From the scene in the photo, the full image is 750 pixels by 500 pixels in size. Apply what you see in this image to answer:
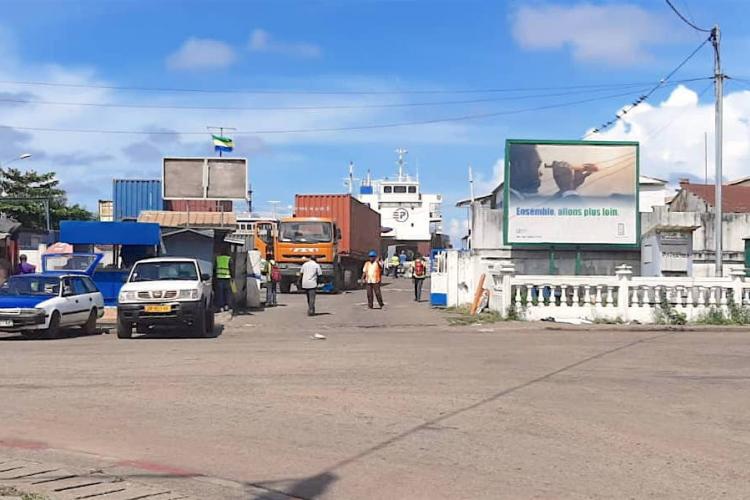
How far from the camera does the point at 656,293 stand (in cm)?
2080

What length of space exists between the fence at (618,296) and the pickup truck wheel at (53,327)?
403 inches

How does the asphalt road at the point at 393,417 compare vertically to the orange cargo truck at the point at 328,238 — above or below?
below

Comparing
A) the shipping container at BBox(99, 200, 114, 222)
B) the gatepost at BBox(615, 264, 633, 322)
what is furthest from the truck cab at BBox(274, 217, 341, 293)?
the shipping container at BBox(99, 200, 114, 222)

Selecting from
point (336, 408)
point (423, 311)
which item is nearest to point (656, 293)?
point (423, 311)

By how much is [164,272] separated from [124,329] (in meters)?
1.52

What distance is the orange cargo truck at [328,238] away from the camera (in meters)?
36.1

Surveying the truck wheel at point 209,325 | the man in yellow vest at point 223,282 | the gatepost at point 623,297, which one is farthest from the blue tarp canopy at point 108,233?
the gatepost at point 623,297

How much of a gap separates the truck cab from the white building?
3392cm

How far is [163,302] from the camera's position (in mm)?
18125

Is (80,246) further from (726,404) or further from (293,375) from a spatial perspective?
(726,404)

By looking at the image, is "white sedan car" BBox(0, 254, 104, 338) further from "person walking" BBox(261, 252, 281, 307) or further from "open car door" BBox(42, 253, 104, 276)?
"person walking" BBox(261, 252, 281, 307)

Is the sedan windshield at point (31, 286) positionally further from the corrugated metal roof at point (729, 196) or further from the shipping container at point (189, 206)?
the corrugated metal roof at point (729, 196)

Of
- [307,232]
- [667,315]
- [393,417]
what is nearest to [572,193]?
[667,315]

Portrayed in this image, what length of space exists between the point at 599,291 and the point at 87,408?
1438cm
